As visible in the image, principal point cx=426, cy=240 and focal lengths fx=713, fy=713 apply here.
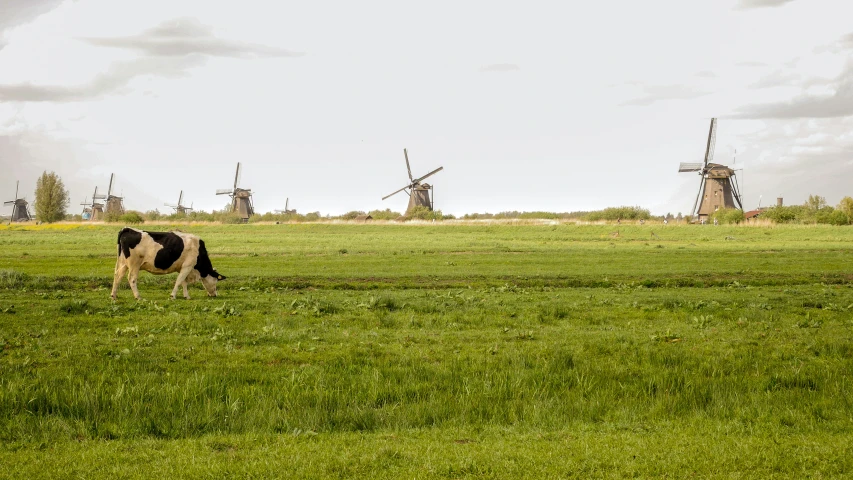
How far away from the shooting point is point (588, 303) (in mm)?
22828

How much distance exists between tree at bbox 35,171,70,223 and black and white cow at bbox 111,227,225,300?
415 ft

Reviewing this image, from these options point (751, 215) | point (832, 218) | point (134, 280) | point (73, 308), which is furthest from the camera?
point (751, 215)

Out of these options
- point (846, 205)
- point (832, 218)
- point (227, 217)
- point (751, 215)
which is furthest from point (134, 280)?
point (751, 215)

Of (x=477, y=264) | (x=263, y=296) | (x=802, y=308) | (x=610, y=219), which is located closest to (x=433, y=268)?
(x=477, y=264)

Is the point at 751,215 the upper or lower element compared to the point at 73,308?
upper

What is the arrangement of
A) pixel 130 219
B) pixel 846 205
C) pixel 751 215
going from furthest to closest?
pixel 751 215 → pixel 846 205 → pixel 130 219

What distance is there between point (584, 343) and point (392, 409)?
6142 millimetres

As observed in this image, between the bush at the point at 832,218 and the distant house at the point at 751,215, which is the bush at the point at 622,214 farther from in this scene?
the bush at the point at 832,218

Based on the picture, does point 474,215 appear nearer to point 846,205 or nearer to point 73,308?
A: point 846,205

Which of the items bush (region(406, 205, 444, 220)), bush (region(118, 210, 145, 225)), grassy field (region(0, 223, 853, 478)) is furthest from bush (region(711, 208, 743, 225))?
bush (region(118, 210, 145, 225))

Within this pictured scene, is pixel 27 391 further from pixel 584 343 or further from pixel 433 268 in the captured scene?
pixel 433 268

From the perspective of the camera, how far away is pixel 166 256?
85.0 ft

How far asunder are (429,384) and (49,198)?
473 ft

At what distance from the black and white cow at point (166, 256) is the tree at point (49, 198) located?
126m
